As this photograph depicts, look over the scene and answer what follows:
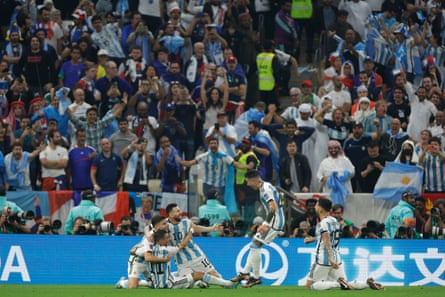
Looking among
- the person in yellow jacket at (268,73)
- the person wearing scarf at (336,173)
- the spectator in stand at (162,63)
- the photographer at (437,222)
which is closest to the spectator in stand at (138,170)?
the spectator in stand at (162,63)

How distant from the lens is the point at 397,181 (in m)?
23.0

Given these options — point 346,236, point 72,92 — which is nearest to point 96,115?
point 72,92

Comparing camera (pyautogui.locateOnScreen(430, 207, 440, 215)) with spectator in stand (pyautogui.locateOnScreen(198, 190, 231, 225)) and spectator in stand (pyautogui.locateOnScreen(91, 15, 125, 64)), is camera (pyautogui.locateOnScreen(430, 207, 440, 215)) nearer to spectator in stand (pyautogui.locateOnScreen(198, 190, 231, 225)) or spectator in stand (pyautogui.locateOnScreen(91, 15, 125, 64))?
spectator in stand (pyautogui.locateOnScreen(198, 190, 231, 225))

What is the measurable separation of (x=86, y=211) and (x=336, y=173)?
501cm

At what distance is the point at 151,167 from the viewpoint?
2362 cm

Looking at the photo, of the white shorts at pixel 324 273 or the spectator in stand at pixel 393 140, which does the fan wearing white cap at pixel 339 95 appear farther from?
the white shorts at pixel 324 273

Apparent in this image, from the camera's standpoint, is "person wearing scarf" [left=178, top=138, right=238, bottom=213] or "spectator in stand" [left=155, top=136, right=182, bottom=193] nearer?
"person wearing scarf" [left=178, top=138, right=238, bottom=213]

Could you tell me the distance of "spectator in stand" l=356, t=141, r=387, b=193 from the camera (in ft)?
77.6

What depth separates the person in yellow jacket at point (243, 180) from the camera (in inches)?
891

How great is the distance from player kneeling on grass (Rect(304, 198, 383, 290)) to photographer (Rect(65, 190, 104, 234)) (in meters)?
4.87

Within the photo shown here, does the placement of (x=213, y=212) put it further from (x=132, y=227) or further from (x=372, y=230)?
(x=372, y=230)

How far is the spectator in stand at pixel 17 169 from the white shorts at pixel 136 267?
4.60m

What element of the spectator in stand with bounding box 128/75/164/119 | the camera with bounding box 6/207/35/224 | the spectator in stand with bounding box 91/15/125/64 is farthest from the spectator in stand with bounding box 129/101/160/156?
the camera with bounding box 6/207/35/224

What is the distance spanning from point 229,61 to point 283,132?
242cm
